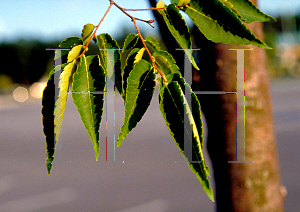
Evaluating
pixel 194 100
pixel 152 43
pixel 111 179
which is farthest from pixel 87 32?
pixel 111 179

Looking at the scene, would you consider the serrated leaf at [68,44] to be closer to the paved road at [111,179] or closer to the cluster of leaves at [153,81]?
the cluster of leaves at [153,81]

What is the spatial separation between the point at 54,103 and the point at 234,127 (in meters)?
1.13

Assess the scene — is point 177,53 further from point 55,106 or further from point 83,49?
point 55,106

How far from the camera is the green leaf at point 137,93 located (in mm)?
749

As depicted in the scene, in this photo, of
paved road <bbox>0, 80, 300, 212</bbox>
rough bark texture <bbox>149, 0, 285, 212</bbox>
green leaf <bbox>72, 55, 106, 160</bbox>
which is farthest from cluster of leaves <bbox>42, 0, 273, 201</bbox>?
paved road <bbox>0, 80, 300, 212</bbox>

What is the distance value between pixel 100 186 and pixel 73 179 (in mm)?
972

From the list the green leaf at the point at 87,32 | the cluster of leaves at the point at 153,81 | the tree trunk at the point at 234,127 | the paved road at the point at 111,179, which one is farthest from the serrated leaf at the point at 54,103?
the paved road at the point at 111,179

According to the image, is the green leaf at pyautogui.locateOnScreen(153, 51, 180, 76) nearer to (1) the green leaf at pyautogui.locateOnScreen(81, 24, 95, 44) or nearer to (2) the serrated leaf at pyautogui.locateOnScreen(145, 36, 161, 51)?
(2) the serrated leaf at pyautogui.locateOnScreen(145, 36, 161, 51)

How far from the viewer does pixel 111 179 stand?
7566 millimetres

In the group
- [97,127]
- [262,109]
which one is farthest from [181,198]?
[97,127]

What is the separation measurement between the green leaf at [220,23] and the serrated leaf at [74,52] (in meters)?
0.32

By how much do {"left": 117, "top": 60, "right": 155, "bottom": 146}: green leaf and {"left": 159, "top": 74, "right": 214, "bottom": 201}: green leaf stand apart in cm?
5

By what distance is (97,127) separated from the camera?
773 millimetres

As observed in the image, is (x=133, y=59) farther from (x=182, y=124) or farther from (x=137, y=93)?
(x=182, y=124)
